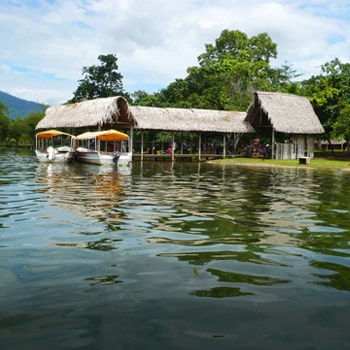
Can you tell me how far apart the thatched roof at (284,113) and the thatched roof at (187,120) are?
1.39m

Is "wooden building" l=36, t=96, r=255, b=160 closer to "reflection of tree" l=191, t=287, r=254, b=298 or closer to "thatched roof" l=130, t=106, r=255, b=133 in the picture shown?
"thatched roof" l=130, t=106, r=255, b=133

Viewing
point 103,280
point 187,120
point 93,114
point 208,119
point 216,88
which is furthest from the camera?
point 216,88

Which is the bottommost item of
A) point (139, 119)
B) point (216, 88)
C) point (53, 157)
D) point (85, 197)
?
point (85, 197)

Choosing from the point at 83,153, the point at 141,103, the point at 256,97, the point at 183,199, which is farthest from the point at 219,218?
the point at 141,103

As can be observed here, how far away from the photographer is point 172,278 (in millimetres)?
4262

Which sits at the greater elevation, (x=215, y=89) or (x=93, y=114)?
(x=215, y=89)

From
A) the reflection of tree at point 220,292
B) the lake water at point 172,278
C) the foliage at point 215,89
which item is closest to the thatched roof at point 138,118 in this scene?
the foliage at point 215,89

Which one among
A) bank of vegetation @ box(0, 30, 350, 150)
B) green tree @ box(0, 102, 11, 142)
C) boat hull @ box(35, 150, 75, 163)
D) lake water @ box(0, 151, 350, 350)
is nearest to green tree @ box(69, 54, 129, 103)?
bank of vegetation @ box(0, 30, 350, 150)

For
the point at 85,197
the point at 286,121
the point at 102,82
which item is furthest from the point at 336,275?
the point at 102,82

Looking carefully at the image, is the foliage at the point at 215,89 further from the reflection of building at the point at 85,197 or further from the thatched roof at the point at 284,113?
the reflection of building at the point at 85,197

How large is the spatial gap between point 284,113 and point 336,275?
28.9 m

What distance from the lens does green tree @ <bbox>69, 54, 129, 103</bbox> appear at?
6381 centimetres

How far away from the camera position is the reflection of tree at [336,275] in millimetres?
4118

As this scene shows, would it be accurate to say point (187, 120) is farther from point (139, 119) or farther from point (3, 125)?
point (3, 125)
